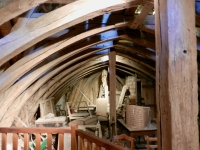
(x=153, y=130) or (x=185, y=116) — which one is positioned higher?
(x=185, y=116)

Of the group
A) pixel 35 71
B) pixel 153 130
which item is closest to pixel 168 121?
pixel 35 71

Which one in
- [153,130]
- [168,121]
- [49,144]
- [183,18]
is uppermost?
[183,18]

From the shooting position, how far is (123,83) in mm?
12391

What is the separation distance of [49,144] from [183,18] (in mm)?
2165

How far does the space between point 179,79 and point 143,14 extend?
1.98 meters

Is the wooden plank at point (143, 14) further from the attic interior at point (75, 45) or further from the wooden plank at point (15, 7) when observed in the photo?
the wooden plank at point (15, 7)

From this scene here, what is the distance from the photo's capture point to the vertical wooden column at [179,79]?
4.65 feet

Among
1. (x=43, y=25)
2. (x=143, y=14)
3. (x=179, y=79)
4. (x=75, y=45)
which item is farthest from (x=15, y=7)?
(x=75, y=45)

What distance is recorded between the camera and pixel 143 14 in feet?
10.6

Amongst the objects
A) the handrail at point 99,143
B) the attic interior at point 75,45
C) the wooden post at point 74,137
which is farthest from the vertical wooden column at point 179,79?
the wooden post at point 74,137

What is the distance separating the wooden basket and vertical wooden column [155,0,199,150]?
556 centimetres

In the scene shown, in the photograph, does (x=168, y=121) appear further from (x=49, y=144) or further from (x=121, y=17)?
(x=121, y=17)

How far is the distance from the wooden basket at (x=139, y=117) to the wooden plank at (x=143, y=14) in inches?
145

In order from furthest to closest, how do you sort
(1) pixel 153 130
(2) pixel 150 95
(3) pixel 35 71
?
1. (2) pixel 150 95
2. (1) pixel 153 130
3. (3) pixel 35 71
